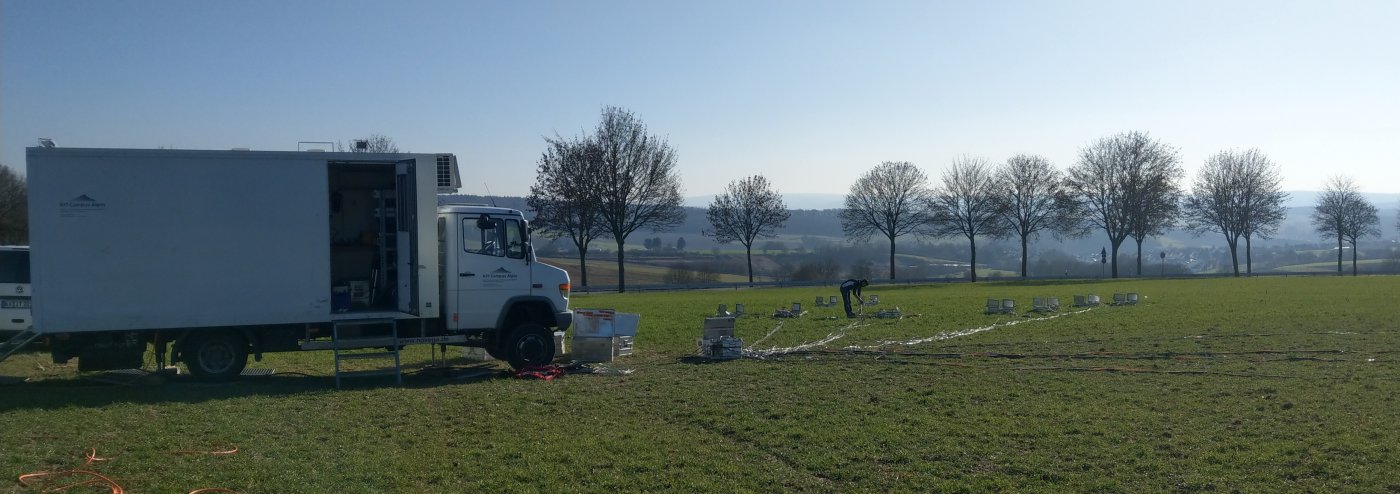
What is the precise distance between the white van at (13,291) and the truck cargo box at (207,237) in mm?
4263

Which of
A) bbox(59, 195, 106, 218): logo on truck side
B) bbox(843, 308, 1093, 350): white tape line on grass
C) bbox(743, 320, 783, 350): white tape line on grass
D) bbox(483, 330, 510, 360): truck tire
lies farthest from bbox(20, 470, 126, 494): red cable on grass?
bbox(743, 320, 783, 350): white tape line on grass

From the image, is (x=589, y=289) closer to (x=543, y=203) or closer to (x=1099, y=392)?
(x=543, y=203)

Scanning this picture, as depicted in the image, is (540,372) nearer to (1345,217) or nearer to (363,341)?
(363,341)

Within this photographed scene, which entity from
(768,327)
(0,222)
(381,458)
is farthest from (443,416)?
(0,222)

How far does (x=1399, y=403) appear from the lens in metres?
10.6

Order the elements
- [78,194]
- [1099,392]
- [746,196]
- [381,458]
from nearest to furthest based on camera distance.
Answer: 1. [381,458]
2. [1099,392]
3. [78,194]
4. [746,196]

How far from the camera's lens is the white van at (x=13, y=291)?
16203mm

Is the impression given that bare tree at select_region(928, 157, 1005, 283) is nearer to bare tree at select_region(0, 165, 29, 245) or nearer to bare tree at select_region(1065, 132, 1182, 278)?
bare tree at select_region(1065, 132, 1182, 278)

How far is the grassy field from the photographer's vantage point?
25.5 feet

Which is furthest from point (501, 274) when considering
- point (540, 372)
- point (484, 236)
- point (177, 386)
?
point (177, 386)

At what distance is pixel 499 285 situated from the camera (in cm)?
1548

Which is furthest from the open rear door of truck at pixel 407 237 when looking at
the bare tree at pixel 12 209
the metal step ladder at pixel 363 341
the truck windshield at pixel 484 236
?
the bare tree at pixel 12 209

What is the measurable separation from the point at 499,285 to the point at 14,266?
8.79m

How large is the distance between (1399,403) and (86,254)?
16.8m
